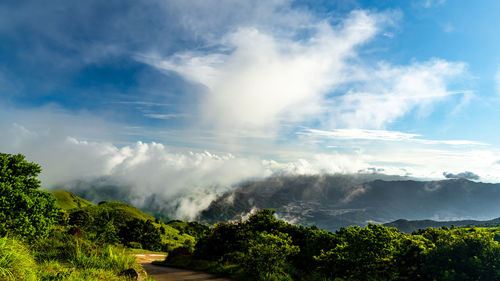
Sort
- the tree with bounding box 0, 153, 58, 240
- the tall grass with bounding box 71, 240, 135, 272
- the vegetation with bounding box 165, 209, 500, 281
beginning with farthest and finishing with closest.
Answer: the tree with bounding box 0, 153, 58, 240, the tall grass with bounding box 71, 240, 135, 272, the vegetation with bounding box 165, 209, 500, 281

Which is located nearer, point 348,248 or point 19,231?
point 348,248

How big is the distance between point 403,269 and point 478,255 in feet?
10.8

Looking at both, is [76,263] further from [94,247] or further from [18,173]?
[18,173]

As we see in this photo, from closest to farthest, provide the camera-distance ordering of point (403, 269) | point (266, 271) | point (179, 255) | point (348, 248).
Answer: point (403, 269), point (348, 248), point (266, 271), point (179, 255)

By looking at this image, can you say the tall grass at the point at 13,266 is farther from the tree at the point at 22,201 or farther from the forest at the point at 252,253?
the tree at the point at 22,201

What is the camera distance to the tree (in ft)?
85.6

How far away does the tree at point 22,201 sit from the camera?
26.1 m

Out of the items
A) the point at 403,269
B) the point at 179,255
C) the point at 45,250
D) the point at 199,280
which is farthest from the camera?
the point at 179,255

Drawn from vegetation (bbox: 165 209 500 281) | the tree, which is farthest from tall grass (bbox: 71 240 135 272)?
the tree

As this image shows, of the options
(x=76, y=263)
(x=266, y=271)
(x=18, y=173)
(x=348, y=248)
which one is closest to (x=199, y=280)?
(x=266, y=271)

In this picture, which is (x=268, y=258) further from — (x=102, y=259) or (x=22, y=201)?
(x=22, y=201)

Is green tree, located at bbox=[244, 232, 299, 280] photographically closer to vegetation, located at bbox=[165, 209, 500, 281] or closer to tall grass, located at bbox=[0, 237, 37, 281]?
vegetation, located at bbox=[165, 209, 500, 281]

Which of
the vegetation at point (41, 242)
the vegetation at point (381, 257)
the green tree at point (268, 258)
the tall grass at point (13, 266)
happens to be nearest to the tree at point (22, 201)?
the vegetation at point (41, 242)

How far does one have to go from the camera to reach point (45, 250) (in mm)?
14617
